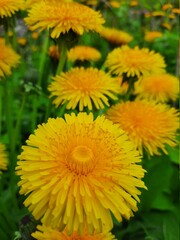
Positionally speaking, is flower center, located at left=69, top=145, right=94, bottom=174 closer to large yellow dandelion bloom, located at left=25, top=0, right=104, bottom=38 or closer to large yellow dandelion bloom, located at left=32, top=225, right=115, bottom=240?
large yellow dandelion bloom, located at left=32, top=225, right=115, bottom=240

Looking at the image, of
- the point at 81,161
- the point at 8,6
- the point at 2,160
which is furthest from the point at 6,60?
the point at 81,161

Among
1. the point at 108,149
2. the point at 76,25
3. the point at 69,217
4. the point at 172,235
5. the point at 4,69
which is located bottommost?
the point at 172,235

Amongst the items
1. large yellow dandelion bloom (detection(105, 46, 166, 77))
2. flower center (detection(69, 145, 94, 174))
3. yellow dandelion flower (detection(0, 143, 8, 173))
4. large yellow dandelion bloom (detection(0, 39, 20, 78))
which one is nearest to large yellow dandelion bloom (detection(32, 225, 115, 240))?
flower center (detection(69, 145, 94, 174))

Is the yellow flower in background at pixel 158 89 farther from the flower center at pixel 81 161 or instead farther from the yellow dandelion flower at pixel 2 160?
the flower center at pixel 81 161

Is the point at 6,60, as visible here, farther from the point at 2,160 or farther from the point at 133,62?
the point at 133,62

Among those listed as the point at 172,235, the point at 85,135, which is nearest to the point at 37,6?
the point at 85,135

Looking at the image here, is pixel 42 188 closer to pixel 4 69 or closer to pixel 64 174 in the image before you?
pixel 64 174

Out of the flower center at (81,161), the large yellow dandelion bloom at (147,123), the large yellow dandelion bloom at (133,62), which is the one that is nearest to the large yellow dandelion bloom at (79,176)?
the flower center at (81,161)
